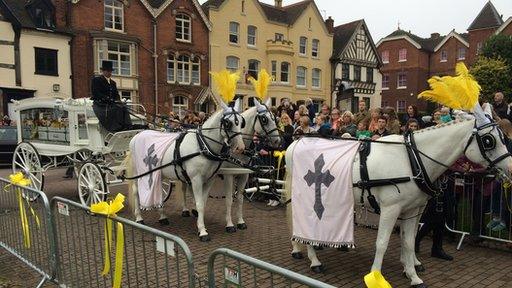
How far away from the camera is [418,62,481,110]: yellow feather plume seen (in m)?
4.26

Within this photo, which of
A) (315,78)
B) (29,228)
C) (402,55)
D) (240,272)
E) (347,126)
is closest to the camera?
(240,272)

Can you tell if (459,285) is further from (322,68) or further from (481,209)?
(322,68)

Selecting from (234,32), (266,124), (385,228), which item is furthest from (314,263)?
(234,32)

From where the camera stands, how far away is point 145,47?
30375 mm

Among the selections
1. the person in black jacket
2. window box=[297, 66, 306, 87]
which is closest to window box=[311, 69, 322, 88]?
window box=[297, 66, 306, 87]

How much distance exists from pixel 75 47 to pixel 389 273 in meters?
27.1

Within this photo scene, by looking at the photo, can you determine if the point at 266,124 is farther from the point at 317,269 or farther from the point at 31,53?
the point at 31,53

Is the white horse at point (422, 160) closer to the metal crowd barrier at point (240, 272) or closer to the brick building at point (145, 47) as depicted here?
the metal crowd barrier at point (240, 272)

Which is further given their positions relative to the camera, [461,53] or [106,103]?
[461,53]

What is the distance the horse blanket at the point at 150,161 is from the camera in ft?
24.6

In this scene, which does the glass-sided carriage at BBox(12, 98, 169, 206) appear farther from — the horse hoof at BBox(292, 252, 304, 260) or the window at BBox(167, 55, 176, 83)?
A: the window at BBox(167, 55, 176, 83)

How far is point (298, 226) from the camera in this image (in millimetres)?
5371

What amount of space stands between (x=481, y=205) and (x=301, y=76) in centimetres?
3328

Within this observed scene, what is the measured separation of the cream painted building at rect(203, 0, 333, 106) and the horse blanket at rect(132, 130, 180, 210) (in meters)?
26.2
